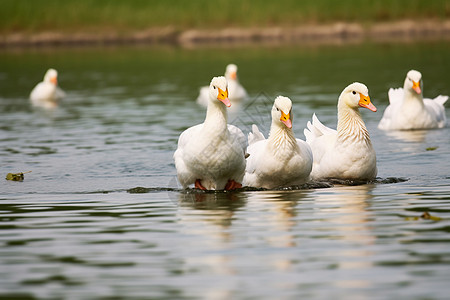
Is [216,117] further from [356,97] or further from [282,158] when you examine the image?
[356,97]

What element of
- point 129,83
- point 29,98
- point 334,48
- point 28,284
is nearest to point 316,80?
point 129,83

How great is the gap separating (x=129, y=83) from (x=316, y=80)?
25.6 ft

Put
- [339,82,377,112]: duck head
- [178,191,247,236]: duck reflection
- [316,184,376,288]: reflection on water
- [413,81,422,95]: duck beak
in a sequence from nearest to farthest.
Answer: [316,184,376,288]: reflection on water
[178,191,247,236]: duck reflection
[339,82,377,112]: duck head
[413,81,422,95]: duck beak

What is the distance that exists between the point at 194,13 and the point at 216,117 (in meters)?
51.3

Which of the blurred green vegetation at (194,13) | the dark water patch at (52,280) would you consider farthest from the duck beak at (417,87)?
the blurred green vegetation at (194,13)

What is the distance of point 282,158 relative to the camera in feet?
43.6

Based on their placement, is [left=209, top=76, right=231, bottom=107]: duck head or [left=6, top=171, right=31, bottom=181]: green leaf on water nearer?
[left=209, top=76, right=231, bottom=107]: duck head

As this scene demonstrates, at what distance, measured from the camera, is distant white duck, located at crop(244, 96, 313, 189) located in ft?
43.6

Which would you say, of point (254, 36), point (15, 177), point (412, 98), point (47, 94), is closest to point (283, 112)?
point (15, 177)

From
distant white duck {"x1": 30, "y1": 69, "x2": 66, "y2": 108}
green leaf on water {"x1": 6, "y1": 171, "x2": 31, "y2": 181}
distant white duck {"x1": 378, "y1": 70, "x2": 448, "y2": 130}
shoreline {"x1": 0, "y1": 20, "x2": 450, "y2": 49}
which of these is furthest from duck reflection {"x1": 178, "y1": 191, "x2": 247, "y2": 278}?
shoreline {"x1": 0, "y1": 20, "x2": 450, "y2": 49}

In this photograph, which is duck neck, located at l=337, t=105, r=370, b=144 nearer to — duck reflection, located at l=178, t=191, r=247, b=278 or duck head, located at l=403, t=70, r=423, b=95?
duck reflection, located at l=178, t=191, r=247, b=278

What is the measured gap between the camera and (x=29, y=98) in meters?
35.1

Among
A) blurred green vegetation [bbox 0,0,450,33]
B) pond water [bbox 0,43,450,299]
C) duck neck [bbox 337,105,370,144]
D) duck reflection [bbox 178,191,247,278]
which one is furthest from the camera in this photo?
blurred green vegetation [bbox 0,0,450,33]

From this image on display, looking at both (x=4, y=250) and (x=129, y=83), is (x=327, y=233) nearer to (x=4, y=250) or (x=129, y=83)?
(x=4, y=250)
